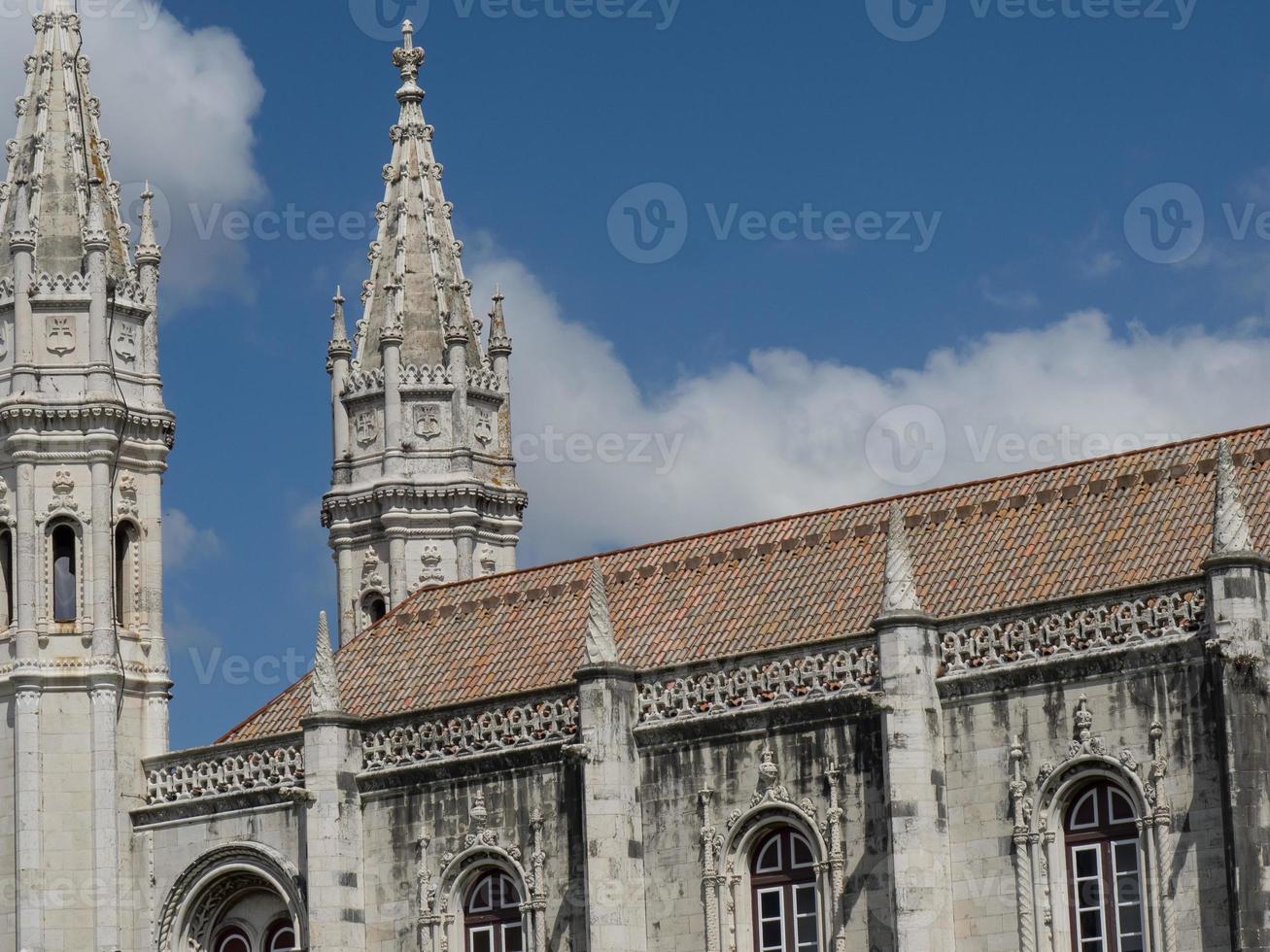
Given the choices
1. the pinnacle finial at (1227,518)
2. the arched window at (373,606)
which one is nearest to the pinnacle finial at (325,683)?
the arched window at (373,606)

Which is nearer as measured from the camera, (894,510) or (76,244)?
(894,510)

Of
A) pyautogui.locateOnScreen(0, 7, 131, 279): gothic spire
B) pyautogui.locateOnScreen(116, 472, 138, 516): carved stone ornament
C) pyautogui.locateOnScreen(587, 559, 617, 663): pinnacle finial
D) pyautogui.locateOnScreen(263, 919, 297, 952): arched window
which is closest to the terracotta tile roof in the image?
pyautogui.locateOnScreen(587, 559, 617, 663): pinnacle finial

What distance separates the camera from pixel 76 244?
50.9 meters

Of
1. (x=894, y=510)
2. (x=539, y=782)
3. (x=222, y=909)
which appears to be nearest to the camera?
(x=894, y=510)

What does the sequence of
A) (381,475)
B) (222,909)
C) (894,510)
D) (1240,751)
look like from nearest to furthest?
(1240,751) < (894,510) < (222,909) < (381,475)

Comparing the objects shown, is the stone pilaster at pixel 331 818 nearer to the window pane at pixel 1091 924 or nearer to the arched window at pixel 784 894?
the arched window at pixel 784 894

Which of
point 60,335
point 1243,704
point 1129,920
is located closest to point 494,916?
point 1129,920

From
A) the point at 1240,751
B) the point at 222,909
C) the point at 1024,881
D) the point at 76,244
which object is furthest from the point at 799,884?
the point at 76,244

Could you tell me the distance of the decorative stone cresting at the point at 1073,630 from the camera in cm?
3884

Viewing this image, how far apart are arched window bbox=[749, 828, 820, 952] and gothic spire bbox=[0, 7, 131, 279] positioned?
52.3 ft

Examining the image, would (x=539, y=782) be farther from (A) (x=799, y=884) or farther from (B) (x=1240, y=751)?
(B) (x=1240, y=751)

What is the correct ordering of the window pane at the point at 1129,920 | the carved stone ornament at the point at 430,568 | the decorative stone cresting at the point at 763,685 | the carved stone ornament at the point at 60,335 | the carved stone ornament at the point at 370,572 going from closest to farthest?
the window pane at the point at 1129,920 < the decorative stone cresting at the point at 763,685 < the carved stone ornament at the point at 60,335 < the carved stone ornament at the point at 430,568 < the carved stone ornament at the point at 370,572

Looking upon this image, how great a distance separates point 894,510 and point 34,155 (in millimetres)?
17287

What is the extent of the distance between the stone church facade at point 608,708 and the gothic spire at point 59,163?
2.7 inches
